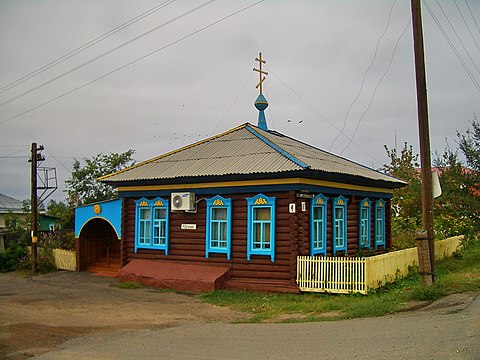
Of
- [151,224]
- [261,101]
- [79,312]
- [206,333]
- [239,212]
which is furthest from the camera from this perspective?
[261,101]

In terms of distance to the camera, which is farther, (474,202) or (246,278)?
(474,202)

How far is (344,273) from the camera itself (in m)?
14.7

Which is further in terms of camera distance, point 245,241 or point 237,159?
point 237,159

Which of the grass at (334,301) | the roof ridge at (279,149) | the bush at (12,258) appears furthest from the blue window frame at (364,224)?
the bush at (12,258)

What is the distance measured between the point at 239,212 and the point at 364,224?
18.2 feet

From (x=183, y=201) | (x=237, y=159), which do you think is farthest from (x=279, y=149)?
(x=183, y=201)

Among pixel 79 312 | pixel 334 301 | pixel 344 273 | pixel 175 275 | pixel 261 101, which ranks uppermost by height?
pixel 261 101

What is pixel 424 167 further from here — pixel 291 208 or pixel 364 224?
pixel 364 224

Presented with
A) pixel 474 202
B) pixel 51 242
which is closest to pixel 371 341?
pixel 474 202

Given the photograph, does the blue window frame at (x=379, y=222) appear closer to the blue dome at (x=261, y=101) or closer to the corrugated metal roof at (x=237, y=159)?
the corrugated metal roof at (x=237, y=159)

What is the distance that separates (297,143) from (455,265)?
7258 millimetres

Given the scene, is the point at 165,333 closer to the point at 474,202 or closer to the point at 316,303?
the point at 316,303

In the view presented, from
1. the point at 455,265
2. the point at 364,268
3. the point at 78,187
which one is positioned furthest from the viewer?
the point at 78,187

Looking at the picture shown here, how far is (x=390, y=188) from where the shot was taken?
2153 cm
